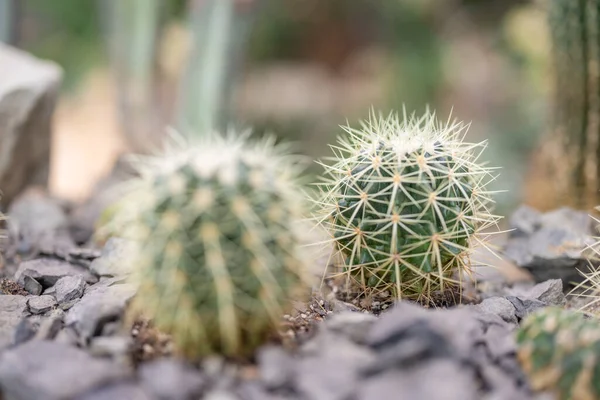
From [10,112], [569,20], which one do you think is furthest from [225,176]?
[569,20]

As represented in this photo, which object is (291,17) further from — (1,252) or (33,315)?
(33,315)

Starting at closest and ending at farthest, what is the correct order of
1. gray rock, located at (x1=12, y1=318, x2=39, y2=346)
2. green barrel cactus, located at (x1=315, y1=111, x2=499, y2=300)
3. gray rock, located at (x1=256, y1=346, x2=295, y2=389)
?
gray rock, located at (x1=256, y1=346, x2=295, y2=389)
gray rock, located at (x1=12, y1=318, x2=39, y2=346)
green barrel cactus, located at (x1=315, y1=111, x2=499, y2=300)

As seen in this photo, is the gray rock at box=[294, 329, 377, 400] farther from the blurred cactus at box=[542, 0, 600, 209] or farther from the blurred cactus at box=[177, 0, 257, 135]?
the blurred cactus at box=[177, 0, 257, 135]

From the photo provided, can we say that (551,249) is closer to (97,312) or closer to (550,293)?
(550,293)

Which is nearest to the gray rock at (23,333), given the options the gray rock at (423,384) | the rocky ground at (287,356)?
the rocky ground at (287,356)

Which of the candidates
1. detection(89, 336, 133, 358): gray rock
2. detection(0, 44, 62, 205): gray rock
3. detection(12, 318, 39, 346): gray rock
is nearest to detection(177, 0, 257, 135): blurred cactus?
detection(0, 44, 62, 205): gray rock

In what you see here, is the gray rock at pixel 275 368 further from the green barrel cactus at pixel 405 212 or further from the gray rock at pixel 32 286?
the gray rock at pixel 32 286

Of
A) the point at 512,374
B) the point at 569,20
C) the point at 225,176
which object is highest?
the point at 569,20
